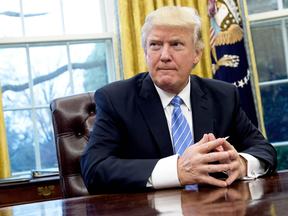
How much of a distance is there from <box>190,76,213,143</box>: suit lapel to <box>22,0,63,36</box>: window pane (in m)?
2.12

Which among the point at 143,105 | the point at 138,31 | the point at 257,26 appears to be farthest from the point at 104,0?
the point at 143,105

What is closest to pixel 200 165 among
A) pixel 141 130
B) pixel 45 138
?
pixel 141 130

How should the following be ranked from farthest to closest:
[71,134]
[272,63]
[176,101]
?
[272,63]
[71,134]
[176,101]

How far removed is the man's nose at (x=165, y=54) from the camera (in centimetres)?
139

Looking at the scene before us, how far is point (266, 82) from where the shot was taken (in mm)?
3312

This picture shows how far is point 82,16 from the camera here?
3.21 m

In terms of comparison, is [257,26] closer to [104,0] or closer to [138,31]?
[138,31]

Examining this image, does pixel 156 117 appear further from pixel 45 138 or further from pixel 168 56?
pixel 45 138

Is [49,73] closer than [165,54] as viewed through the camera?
No

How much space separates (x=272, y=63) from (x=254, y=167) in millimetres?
2506

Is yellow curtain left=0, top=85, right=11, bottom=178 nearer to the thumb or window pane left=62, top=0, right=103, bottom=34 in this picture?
window pane left=62, top=0, right=103, bottom=34

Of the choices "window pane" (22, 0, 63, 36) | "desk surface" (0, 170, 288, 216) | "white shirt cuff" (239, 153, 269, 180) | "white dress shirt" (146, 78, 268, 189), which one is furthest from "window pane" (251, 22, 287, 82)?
"desk surface" (0, 170, 288, 216)

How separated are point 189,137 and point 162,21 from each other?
0.54 meters

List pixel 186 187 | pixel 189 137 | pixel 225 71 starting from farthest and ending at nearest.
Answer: pixel 225 71
pixel 189 137
pixel 186 187
